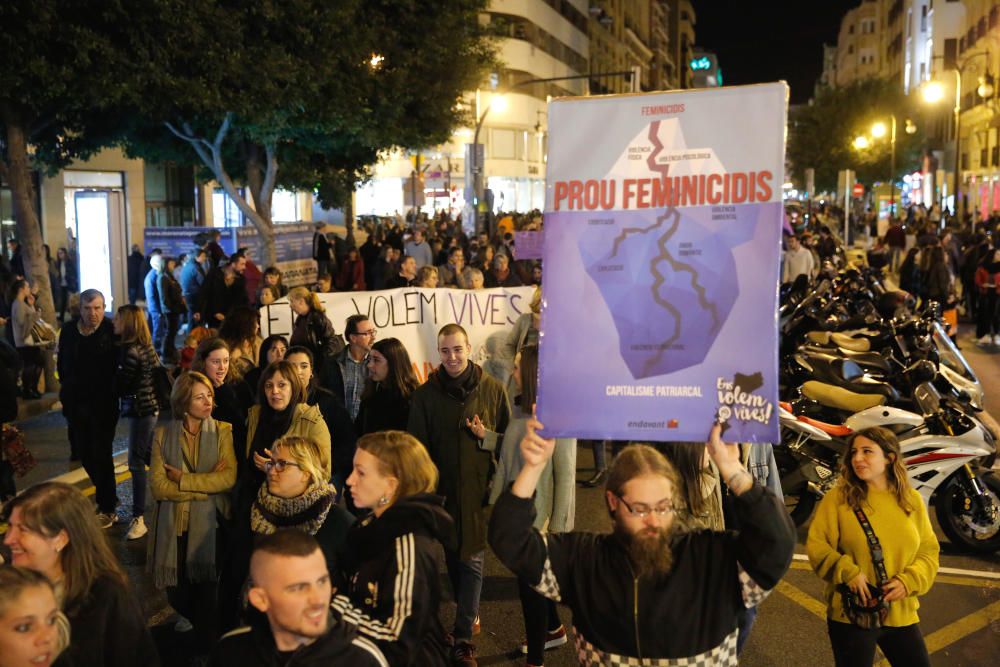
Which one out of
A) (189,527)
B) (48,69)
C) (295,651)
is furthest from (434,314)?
(295,651)

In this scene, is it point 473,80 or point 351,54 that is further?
point 473,80

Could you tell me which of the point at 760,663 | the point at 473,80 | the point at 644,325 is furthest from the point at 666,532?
the point at 473,80

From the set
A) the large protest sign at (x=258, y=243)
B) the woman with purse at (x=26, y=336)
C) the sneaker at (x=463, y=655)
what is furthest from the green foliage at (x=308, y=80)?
the sneaker at (x=463, y=655)

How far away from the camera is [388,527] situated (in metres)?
3.62

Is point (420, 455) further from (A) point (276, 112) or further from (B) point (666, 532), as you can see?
(A) point (276, 112)

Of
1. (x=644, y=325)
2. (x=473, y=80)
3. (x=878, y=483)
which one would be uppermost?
(x=473, y=80)

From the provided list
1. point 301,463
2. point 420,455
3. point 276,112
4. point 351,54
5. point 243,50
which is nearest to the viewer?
point 420,455

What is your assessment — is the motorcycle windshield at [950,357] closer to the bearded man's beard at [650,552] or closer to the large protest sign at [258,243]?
the bearded man's beard at [650,552]

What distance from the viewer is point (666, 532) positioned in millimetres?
3191

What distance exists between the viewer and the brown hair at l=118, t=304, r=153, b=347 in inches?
317

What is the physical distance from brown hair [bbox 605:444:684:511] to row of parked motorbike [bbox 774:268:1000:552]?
3.79 metres

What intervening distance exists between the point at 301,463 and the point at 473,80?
67.4ft

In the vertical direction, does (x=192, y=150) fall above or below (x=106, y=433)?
above

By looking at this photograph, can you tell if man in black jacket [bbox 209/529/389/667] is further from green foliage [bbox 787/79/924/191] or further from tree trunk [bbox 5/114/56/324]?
green foliage [bbox 787/79/924/191]
